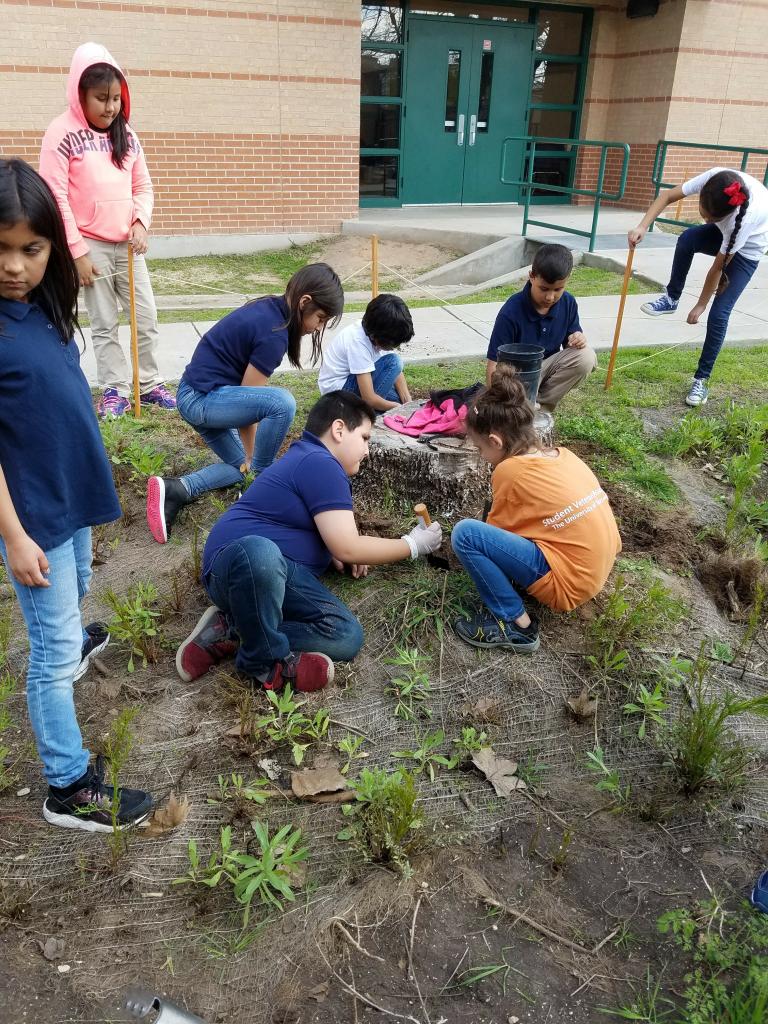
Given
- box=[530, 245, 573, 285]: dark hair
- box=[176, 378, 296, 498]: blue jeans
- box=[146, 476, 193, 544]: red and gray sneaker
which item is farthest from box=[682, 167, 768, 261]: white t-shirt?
box=[146, 476, 193, 544]: red and gray sneaker

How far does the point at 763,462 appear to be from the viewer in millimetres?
4242

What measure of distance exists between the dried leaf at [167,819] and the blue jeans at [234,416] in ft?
6.00

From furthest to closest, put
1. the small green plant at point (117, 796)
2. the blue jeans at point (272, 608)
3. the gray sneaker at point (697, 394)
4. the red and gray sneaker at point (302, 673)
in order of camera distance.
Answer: the gray sneaker at point (697, 394)
the red and gray sneaker at point (302, 673)
the blue jeans at point (272, 608)
the small green plant at point (117, 796)

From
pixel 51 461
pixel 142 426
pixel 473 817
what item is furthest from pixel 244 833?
pixel 142 426

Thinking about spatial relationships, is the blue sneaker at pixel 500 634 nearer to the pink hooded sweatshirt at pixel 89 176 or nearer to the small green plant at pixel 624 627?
the small green plant at pixel 624 627

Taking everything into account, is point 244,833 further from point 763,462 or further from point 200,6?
point 200,6

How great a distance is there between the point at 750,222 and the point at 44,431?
442cm

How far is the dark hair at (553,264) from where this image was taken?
12.1 feet

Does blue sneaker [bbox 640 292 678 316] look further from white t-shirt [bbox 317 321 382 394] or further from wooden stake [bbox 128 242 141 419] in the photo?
wooden stake [bbox 128 242 141 419]

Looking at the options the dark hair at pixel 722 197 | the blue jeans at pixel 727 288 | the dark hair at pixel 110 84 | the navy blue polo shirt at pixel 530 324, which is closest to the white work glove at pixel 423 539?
the navy blue polo shirt at pixel 530 324

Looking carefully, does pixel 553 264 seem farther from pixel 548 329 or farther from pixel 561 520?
pixel 561 520

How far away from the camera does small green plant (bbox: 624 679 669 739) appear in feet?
7.82

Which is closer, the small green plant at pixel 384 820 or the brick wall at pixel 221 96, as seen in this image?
the small green plant at pixel 384 820

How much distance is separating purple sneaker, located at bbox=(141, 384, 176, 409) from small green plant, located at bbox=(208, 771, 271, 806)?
3155 millimetres
